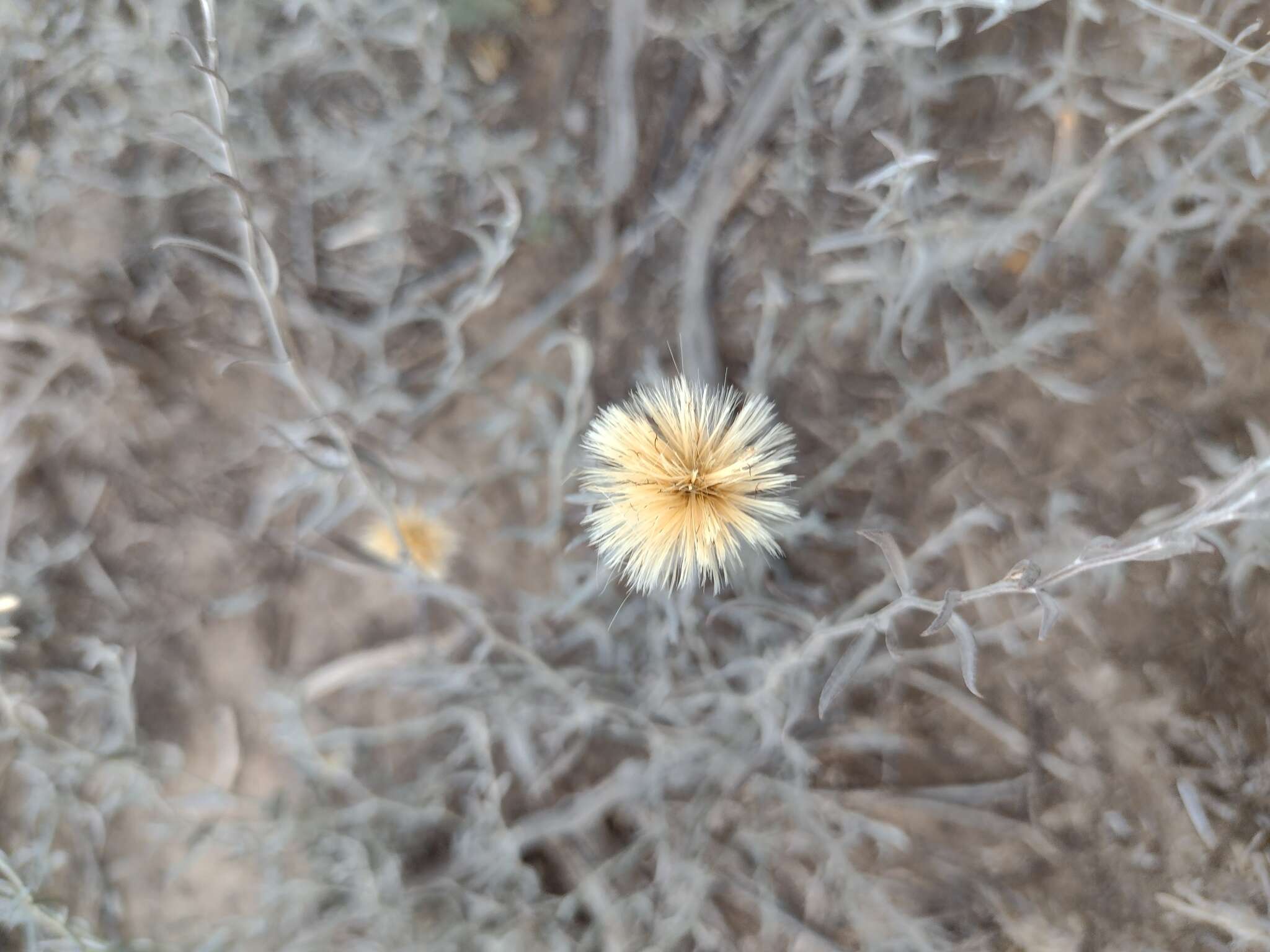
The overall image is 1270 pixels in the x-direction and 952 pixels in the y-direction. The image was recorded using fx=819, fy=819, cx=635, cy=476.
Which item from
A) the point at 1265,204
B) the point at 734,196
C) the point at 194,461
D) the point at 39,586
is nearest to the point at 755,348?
the point at 734,196

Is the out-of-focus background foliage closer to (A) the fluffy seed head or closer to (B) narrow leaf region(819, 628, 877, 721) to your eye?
(A) the fluffy seed head

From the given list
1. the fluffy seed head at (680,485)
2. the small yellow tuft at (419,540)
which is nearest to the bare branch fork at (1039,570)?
the fluffy seed head at (680,485)

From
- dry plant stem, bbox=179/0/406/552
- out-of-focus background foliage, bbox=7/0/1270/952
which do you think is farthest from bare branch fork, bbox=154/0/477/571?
out-of-focus background foliage, bbox=7/0/1270/952

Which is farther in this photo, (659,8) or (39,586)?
(39,586)

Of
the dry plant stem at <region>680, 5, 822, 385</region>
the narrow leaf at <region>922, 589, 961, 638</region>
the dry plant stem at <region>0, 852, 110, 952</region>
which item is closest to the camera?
the narrow leaf at <region>922, 589, 961, 638</region>

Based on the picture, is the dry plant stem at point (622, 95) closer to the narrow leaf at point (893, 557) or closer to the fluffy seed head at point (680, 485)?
the fluffy seed head at point (680, 485)

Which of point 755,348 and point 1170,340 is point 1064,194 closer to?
point 1170,340

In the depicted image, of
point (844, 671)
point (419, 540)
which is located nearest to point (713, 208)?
point (419, 540)
